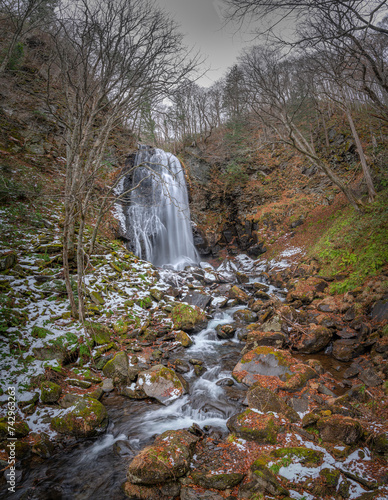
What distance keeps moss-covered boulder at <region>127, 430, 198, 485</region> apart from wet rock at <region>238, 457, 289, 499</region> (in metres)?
0.76

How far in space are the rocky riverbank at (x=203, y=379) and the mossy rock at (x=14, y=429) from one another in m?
0.03

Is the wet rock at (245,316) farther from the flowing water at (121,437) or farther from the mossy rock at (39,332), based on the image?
the mossy rock at (39,332)

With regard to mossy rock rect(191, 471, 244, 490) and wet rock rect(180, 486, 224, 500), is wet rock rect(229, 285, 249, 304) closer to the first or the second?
mossy rock rect(191, 471, 244, 490)

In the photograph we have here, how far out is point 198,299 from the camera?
28.7 feet

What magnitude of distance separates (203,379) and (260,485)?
8.62 feet

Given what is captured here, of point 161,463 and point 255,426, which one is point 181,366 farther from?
point 161,463

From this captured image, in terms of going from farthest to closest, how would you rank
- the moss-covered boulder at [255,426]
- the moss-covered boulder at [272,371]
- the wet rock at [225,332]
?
the wet rock at [225,332] < the moss-covered boulder at [272,371] < the moss-covered boulder at [255,426]

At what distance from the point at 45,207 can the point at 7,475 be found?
8322 mm

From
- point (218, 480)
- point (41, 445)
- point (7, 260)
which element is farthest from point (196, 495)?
point (7, 260)

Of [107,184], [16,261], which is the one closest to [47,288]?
[16,261]

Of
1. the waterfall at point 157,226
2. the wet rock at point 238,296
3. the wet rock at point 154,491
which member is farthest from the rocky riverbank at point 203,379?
the waterfall at point 157,226

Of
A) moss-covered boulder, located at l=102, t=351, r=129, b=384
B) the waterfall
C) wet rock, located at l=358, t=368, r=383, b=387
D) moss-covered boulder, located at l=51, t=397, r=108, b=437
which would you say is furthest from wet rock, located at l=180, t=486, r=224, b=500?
the waterfall

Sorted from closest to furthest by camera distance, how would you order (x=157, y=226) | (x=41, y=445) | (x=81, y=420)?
(x=41, y=445), (x=81, y=420), (x=157, y=226)

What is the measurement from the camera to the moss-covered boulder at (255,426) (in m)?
3.29
